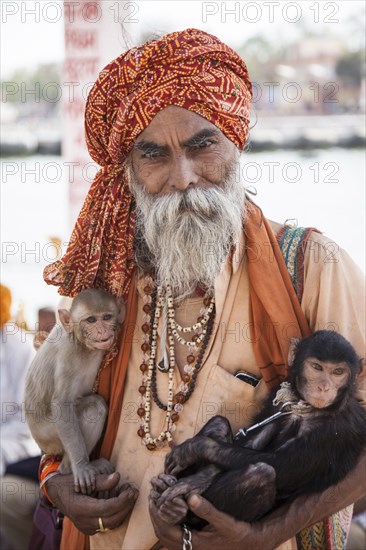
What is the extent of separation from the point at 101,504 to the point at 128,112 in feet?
4.36

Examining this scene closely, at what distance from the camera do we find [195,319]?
2633mm

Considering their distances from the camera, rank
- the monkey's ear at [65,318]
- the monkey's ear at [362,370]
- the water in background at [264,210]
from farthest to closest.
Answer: the water in background at [264,210], the monkey's ear at [65,318], the monkey's ear at [362,370]

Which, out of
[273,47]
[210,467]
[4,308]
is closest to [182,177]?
[210,467]

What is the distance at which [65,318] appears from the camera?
8.91 feet

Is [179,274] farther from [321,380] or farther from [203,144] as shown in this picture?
[321,380]

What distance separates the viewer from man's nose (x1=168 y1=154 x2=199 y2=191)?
248 cm

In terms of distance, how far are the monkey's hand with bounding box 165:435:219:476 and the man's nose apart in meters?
0.82

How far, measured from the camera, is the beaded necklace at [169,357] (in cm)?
253

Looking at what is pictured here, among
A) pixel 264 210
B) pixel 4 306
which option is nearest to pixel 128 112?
pixel 4 306

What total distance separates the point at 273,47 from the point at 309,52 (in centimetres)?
183

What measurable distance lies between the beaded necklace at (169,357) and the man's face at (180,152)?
0.38m

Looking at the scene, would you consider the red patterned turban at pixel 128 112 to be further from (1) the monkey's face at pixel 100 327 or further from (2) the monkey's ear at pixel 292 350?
(2) the monkey's ear at pixel 292 350

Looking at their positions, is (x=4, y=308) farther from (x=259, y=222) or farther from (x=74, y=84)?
(x=259, y=222)

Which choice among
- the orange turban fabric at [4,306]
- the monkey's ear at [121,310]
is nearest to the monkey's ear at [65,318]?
the monkey's ear at [121,310]
